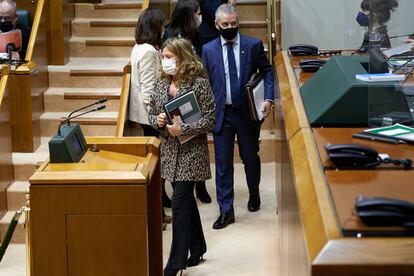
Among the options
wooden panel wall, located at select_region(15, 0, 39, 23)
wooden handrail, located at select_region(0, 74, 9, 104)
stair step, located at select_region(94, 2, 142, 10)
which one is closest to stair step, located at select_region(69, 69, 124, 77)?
wooden panel wall, located at select_region(15, 0, 39, 23)

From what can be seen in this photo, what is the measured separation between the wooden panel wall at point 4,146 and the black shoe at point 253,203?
185 centimetres

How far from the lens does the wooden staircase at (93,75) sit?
6955 mm

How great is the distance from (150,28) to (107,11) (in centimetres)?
279

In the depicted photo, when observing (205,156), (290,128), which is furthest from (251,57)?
(290,128)

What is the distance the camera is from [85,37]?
8844 mm

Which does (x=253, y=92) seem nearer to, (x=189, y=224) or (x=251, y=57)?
(x=251, y=57)

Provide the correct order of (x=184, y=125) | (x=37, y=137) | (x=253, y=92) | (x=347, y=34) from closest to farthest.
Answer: (x=184, y=125) < (x=253, y=92) < (x=37, y=137) < (x=347, y=34)

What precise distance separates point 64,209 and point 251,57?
344 cm

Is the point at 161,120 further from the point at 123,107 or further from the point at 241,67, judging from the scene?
the point at 123,107

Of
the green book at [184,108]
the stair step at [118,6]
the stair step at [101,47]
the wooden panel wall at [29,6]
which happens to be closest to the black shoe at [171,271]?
the green book at [184,108]

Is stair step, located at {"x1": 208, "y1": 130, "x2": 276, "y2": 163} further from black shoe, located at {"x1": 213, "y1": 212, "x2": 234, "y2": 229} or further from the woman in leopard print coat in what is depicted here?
the woman in leopard print coat

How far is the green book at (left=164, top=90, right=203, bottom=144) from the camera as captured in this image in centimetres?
496

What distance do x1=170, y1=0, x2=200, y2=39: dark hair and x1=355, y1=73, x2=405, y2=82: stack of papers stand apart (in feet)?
10.1

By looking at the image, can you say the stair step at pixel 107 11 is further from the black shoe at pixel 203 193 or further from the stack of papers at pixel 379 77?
the stack of papers at pixel 379 77
